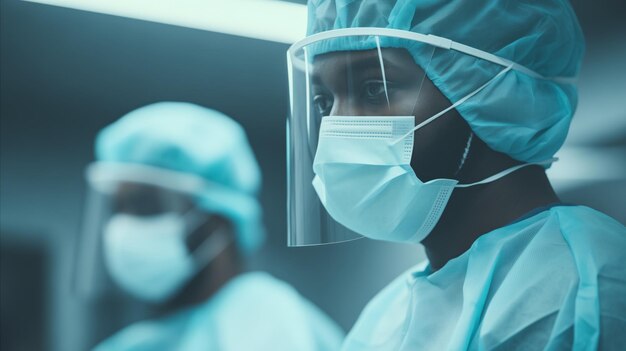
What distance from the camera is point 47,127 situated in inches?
84.0

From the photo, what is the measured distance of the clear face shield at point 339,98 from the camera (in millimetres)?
979

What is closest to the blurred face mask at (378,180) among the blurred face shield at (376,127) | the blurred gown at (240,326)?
the blurred face shield at (376,127)

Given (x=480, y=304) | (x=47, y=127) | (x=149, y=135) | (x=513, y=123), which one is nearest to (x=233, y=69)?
(x=149, y=135)

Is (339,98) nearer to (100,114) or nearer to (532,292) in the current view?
Answer: (532,292)

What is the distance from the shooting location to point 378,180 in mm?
981

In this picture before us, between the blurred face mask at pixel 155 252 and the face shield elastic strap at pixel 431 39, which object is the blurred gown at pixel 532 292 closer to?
the face shield elastic strap at pixel 431 39

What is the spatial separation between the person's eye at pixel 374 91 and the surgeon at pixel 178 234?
1.01 metres

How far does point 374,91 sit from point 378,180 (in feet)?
0.51

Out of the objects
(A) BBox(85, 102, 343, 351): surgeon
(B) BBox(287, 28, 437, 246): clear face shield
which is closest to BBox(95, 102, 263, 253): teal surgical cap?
(A) BBox(85, 102, 343, 351): surgeon

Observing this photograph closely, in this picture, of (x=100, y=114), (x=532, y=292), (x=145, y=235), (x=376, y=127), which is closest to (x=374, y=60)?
(x=376, y=127)

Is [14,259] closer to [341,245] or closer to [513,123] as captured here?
[341,245]

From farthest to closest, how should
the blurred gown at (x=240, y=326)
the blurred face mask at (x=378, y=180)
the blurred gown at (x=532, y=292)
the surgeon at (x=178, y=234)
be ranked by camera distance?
the surgeon at (x=178, y=234), the blurred gown at (x=240, y=326), the blurred face mask at (x=378, y=180), the blurred gown at (x=532, y=292)

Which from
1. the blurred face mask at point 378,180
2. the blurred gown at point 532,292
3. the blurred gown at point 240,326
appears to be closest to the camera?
the blurred gown at point 532,292

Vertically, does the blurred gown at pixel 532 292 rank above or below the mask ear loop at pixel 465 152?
→ below
